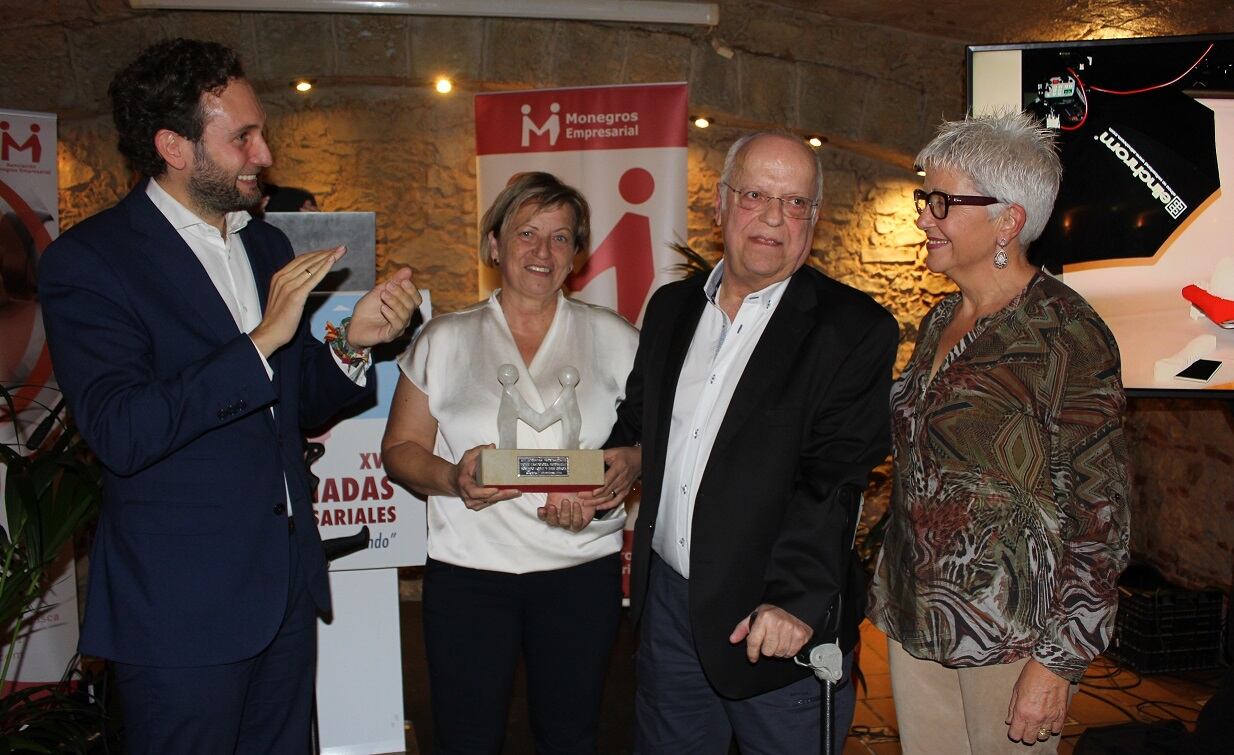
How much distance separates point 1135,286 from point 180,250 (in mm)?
2843

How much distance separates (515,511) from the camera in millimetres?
2514

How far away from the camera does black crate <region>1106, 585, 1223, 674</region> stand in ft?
16.5

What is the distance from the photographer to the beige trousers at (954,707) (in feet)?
6.46

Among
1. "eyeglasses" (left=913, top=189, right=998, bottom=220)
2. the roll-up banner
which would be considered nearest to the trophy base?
"eyeglasses" (left=913, top=189, right=998, bottom=220)

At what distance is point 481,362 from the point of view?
2.60 m

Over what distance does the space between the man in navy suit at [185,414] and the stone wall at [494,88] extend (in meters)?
3.77

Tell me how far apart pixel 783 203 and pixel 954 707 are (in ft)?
3.59

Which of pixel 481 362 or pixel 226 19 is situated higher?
pixel 226 19

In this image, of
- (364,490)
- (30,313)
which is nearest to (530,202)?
(364,490)

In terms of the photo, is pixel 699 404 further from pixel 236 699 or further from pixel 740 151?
pixel 236 699

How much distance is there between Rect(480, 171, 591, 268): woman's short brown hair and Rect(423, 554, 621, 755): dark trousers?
34.4 inches

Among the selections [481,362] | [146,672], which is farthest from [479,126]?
[146,672]

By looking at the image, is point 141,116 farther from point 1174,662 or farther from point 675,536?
point 1174,662

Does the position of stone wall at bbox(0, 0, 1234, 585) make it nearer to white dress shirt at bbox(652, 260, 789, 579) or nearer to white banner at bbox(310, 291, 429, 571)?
white banner at bbox(310, 291, 429, 571)
